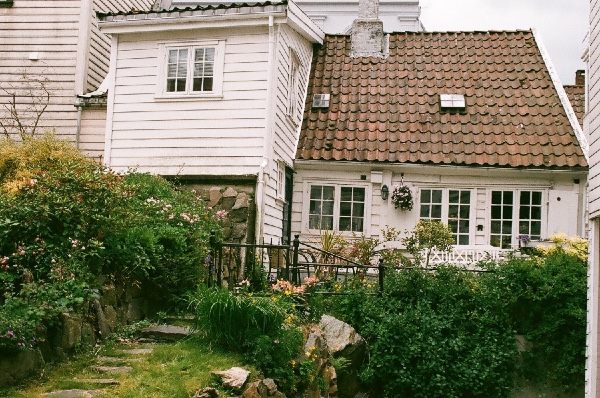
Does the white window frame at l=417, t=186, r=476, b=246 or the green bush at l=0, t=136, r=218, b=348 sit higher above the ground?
the white window frame at l=417, t=186, r=476, b=246

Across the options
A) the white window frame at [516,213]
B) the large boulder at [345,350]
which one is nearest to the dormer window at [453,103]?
the white window frame at [516,213]

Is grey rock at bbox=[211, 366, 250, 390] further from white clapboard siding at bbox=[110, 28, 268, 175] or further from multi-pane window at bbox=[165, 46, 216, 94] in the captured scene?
multi-pane window at bbox=[165, 46, 216, 94]

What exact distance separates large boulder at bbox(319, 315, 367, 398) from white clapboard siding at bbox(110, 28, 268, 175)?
380 cm

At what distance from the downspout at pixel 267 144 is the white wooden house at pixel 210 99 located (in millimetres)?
20

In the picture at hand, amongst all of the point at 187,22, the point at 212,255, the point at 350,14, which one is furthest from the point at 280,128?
the point at 350,14

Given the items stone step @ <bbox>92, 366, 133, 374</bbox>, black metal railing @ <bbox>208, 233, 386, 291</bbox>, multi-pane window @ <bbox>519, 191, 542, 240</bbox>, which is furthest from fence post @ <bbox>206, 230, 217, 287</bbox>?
multi-pane window @ <bbox>519, 191, 542, 240</bbox>

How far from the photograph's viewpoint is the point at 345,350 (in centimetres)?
1040

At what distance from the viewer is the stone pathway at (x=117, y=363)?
243 inches

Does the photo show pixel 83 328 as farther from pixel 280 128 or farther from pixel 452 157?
pixel 452 157

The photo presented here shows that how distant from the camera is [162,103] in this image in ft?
44.3

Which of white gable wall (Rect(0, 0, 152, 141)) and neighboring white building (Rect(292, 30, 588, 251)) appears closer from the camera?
neighboring white building (Rect(292, 30, 588, 251))

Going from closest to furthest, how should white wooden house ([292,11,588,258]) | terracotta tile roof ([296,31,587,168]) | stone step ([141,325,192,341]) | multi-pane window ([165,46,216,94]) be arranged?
stone step ([141,325,192,341]), multi-pane window ([165,46,216,94]), white wooden house ([292,11,588,258]), terracotta tile roof ([296,31,587,168])

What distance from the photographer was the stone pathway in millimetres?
6176

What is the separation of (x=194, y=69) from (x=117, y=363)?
7.73 m
